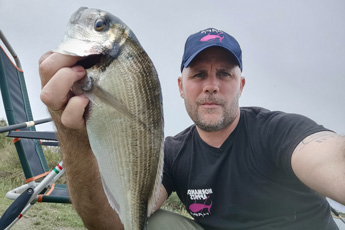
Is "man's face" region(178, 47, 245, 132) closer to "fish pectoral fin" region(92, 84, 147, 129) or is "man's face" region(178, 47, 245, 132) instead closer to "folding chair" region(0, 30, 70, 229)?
"fish pectoral fin" region(92, 84, 147, 129)

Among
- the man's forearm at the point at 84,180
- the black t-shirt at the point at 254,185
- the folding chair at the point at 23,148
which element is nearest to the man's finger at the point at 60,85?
the man's forearm at the point at 84,180

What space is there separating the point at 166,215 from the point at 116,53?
1664 mm

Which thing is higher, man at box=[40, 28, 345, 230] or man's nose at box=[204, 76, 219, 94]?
man's nose at box=[204, 76, 219, 94]

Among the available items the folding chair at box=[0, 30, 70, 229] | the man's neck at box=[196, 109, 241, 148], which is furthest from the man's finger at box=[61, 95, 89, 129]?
the folding chair at box=[0, 30, 70, 229]

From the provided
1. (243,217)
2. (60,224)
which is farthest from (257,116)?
(60,224)

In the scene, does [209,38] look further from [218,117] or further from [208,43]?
[218,117]

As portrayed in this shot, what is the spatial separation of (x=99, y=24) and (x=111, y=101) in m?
0.36

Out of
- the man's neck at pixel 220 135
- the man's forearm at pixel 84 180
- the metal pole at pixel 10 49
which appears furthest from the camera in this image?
the metal pole at pixel 10 49

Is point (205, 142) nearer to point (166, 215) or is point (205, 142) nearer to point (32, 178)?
point (166, 215)

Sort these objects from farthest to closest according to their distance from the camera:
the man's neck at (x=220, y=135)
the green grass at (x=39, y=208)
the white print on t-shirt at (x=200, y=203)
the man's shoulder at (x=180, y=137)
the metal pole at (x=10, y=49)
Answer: the green grass at (x=39, y=208)
the metal pole at (x=10, y=49)
the man's shoulder at (x=180, y=137)
the man's neck at (x=220, y=135)
the white print on t-shirt at (x=200, y=203)

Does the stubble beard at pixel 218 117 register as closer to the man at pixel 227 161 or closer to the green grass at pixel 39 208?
the man at pixel 227 161

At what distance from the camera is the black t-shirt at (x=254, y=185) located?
83.5 inches

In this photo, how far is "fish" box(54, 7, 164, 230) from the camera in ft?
4.37

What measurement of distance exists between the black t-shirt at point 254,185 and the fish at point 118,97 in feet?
3.15
